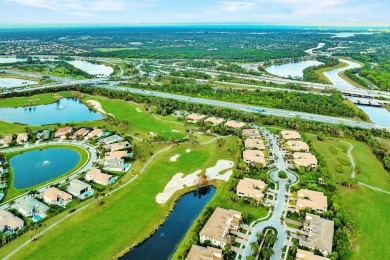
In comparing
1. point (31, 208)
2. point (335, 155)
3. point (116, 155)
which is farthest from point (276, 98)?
point (31, 208)

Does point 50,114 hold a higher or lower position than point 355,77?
lower

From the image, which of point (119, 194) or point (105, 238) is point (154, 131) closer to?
point (119, 194)

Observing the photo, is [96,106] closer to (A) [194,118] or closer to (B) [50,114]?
(B) [50,114]

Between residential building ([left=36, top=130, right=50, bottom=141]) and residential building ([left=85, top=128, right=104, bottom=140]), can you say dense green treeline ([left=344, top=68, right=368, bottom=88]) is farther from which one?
residential building ([left=36, top=130, right=50, bottom=141])

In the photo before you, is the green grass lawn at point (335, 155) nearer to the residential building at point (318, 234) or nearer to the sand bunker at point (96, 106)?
the residential building at point (318, 234)

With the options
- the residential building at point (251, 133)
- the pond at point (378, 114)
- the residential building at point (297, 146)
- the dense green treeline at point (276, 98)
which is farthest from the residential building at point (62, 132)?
the pond at point (378, 114)

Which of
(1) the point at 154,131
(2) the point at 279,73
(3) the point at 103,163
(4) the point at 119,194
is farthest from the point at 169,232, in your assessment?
(2) the point at 279,73
